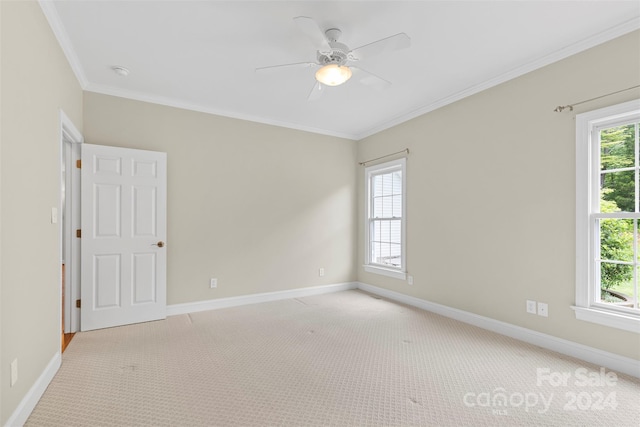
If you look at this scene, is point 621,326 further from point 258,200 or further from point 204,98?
point 204,98

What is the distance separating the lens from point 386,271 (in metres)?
4.82

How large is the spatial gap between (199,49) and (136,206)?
193 cm

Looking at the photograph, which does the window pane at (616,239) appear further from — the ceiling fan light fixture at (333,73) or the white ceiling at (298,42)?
the ceiling fan light fixture at (333,73)

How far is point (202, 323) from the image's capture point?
362 cm

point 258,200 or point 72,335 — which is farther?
point 258,200

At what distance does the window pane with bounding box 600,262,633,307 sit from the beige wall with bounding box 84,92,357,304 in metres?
3.35

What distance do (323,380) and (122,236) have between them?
108 inches

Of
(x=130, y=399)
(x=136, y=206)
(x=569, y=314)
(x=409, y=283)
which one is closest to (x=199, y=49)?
(x=136, y=206)

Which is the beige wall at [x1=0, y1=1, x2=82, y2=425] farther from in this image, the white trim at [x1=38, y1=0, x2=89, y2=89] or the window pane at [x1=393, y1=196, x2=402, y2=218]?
the window pane at [x1=393, y1=196, x2=402, y2=218]

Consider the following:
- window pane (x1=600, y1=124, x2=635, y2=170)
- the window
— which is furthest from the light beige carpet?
window pane (x1=600, y1=124, x2=635, y2=170)

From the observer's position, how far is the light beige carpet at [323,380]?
6.33ft

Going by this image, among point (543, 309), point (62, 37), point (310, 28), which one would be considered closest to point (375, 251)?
point (543, 309)

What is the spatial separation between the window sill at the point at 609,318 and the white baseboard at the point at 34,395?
4.04 m

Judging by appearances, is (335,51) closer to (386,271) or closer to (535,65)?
(535,65)
